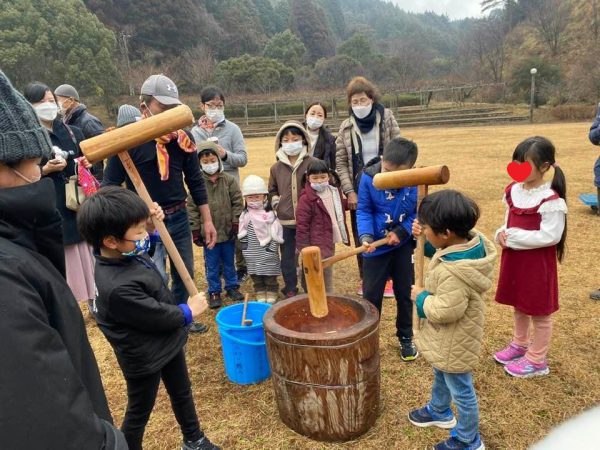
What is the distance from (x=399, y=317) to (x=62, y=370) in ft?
8.66

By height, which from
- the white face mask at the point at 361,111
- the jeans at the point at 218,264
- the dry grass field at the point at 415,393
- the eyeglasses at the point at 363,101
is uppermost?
the eyeglasses at the point at 363,101

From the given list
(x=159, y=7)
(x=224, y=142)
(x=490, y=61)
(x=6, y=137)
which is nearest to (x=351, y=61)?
(x=490, y=61)

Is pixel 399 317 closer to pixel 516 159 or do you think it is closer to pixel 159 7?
pixel 516 159

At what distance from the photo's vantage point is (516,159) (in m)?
2.70

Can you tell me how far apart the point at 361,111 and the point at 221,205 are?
1585 mm

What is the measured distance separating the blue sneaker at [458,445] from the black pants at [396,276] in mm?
931

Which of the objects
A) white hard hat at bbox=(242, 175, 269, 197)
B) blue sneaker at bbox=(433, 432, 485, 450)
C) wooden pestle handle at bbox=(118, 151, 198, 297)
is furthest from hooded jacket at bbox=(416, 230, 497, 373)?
white hard hat at bbox=(242, 175, 269, 197)

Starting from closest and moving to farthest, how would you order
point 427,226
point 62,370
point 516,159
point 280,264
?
point 62,370, point 427,226, point 516,159, point 280,264

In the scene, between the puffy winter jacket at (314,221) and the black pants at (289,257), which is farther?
the black pants at (289,257)

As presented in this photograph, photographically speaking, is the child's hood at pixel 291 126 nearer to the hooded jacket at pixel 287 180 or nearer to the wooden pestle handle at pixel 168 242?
the hooded jacket at pixel 287 180

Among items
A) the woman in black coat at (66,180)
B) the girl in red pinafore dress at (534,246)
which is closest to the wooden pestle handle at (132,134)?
the woman in black coat at (66,180)

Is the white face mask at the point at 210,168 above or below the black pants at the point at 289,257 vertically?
above

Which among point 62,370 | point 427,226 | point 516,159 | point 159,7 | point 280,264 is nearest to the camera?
point 62,370

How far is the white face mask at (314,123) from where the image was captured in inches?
163
